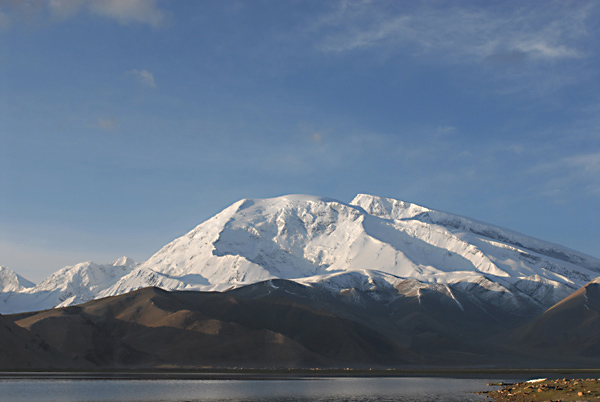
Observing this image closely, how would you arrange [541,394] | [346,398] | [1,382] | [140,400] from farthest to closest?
[1,382] < [346,398] < [140,400] < [541,394]

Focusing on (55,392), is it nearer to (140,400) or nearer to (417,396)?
(140,400)

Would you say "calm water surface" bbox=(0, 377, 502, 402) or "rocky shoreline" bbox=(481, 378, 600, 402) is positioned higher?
"rocky shoreline" bbox=(481, 378, 600, 402)

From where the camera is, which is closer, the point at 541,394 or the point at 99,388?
the point at 541,394

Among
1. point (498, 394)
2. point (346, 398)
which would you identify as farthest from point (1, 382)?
point (498, 394)

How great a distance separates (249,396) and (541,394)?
47.4 metres

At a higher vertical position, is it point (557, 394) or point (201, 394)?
point (557, 394)

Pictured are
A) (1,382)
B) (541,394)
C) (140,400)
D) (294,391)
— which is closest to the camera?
(541,394)

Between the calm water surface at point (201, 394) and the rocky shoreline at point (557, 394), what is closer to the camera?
the rocky shoreline at point (557, 394)

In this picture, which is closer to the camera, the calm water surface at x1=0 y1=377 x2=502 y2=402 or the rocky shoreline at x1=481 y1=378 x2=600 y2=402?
the rocky shoreline at x1=481 y1=378 x2=600 y2=402

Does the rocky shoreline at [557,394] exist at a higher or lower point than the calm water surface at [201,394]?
higher

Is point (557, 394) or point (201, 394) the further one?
point (201, 394)

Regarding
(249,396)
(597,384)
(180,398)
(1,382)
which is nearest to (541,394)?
(597,384)

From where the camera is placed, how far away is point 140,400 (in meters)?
107

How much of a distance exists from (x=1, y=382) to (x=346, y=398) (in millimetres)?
73245
